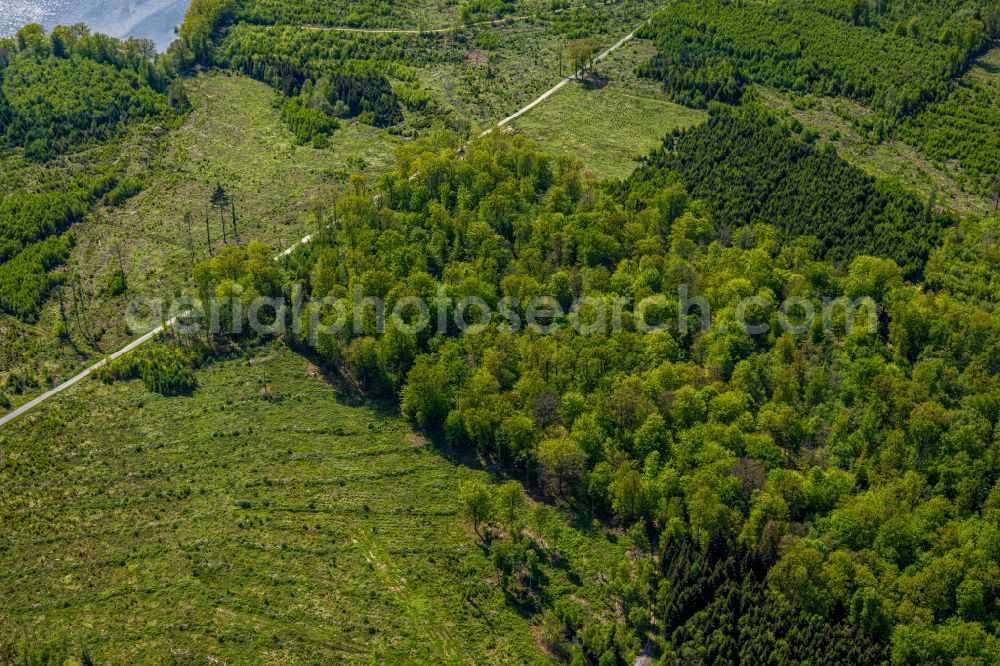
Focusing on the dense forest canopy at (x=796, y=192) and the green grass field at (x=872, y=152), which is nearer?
the dense forest canopy at (x=796, y=192)

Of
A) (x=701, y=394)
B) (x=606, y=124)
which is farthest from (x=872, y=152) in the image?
(x=701, y=394)

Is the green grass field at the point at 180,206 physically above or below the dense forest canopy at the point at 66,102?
below

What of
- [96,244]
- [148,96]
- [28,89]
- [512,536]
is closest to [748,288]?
[512,536]

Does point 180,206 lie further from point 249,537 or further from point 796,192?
point 796,192

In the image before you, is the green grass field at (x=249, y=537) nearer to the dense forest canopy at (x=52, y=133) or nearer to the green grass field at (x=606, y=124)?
the dense forest canopy at (x=52, y=133)

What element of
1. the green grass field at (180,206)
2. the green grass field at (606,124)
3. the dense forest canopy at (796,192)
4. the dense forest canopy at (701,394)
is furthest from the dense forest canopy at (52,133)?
the dense forest canopy at (796,192)
